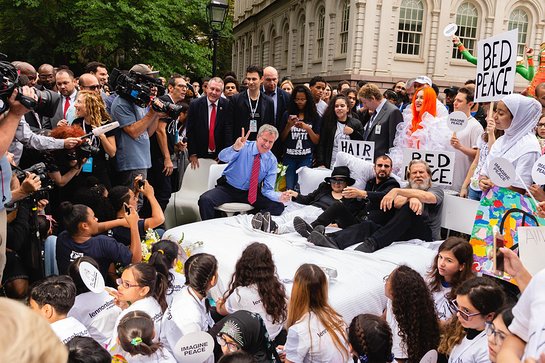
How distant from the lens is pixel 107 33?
A: 17.4m

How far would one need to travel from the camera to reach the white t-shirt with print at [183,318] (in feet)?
10.3

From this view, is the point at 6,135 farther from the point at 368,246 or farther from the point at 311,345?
the point at 368,246

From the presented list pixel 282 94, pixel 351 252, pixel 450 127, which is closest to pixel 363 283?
pixel 351 252

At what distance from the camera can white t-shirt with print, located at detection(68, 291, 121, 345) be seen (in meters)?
3.34

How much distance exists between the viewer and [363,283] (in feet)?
14.2

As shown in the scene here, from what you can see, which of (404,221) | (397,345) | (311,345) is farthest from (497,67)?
(311,345)

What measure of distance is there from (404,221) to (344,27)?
1865cm

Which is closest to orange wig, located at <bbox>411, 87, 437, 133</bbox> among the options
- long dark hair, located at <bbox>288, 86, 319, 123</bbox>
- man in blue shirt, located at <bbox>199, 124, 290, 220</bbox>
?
long dark hair, located at <bbox>288, 86, 319, 123</bbox>

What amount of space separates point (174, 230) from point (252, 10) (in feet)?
112

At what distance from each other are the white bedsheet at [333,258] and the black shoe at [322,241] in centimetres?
6

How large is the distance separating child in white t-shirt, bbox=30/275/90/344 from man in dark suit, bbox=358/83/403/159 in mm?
4637

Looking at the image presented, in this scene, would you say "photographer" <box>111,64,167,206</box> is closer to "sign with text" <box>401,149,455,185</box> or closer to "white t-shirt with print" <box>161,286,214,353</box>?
"white t-shirt with print" <box>161,286,214,353</box>

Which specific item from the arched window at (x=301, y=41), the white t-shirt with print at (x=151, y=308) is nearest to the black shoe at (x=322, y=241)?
the white t-shirt with print at (x=151, y=308)

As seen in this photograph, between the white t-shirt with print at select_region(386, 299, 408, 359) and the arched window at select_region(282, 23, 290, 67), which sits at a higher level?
the arched window at select_region(282, 23, 290, 67)
